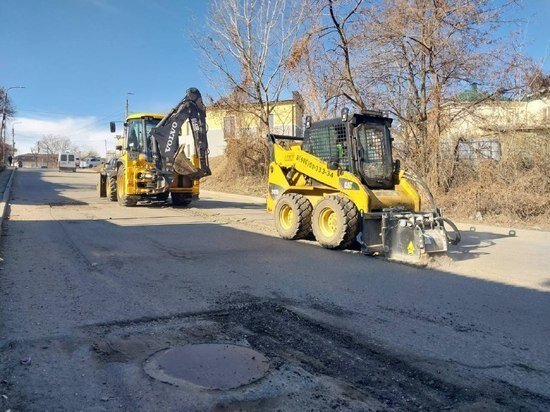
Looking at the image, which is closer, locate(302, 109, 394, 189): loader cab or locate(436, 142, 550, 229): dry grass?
locate(302, 109, 394, 189): loader cab

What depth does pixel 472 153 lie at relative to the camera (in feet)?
56.3

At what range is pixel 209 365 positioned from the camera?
13.8ft

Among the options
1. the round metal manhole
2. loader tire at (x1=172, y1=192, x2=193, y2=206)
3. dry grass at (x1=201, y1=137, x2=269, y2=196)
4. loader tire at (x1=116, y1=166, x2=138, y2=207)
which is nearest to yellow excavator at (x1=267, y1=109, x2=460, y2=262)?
the round metal manhole

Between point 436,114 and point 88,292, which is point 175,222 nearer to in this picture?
point 88,292

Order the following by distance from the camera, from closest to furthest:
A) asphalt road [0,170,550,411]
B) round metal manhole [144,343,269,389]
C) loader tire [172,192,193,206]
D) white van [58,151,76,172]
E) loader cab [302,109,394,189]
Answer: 1. asphalt road [0,170,550,411]
2. round metal manhole [144,343,269,389]
3. loader cab [302,109,394,189]
4. loader tire [172,192,193,206]
5. white van [58,151,76,172]

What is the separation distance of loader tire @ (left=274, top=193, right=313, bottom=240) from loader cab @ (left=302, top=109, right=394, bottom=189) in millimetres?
1131

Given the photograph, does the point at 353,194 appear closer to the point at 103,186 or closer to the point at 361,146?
the point at 361,146

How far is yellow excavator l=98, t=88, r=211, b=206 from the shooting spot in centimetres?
1666

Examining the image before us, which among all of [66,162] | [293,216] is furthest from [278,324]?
[66,162]

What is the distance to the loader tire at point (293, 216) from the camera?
1120 centimetres

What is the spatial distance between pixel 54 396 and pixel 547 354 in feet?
14.1

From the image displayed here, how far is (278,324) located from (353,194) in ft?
16.6

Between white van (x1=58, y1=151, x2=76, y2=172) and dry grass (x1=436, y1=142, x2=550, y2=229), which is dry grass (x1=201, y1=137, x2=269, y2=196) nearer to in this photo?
dry grass (x1=436, y1=142, x2=550, y2=229)

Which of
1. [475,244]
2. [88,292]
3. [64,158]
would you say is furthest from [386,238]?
[64,158]
